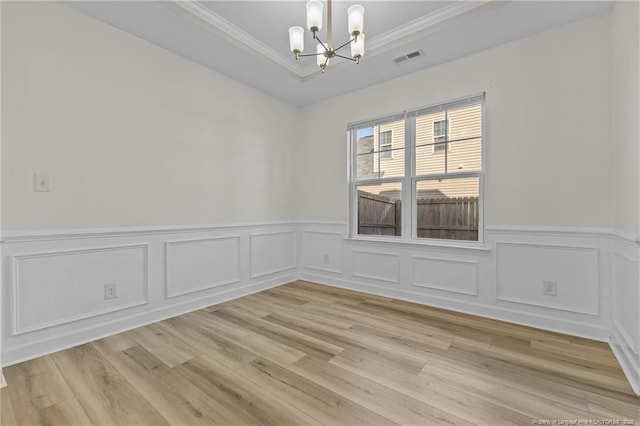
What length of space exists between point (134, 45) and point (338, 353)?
3199mm

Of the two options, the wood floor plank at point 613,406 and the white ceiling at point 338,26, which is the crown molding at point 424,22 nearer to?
the white ceiling at point 338,26

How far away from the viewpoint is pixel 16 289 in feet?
6.56

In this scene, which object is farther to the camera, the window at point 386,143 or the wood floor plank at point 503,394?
the window at point 386,143

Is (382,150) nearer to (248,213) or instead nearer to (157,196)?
(248,213)

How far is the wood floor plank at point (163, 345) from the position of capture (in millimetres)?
2043

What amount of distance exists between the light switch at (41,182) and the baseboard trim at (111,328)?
112 centimetres

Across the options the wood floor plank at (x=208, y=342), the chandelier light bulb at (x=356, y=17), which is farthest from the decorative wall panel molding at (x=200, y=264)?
the chandelier light bulb at (x=356, y=17)

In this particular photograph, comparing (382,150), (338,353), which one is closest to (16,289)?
(338,353)

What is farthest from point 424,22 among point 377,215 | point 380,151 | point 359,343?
point 359,343

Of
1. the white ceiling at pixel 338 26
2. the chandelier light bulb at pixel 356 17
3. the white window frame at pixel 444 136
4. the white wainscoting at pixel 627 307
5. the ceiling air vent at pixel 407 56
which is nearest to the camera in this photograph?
the white wainscoting at pixel 627 307

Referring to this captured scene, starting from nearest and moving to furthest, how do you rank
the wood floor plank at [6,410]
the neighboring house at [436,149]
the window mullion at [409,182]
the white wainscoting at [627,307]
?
the wood floor plank at [6,410], the white wainscoting at [627,307], the neighboring house at [436,149], the window mullion at [409,182]

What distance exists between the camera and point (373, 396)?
1621mm

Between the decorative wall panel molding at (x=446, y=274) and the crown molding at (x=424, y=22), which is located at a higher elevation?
the crown molding at (x=424, y=22)

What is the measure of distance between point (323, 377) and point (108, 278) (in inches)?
78.9
